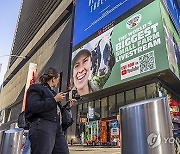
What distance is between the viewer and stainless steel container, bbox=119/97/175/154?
4.69 feet

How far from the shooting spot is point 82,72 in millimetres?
12375

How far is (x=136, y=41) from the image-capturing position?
936 cm

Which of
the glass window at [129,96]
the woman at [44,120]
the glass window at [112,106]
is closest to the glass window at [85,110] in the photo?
the glass window at [112,106]

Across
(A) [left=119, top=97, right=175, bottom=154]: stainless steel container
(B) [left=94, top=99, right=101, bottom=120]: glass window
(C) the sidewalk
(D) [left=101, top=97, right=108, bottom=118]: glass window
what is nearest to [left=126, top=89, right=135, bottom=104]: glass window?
(D) [left=101, top=97, right=108, bottom=118]: glass window

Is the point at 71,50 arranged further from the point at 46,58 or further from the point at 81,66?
the point at 46,58

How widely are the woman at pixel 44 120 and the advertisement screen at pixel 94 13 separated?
9.09 metres

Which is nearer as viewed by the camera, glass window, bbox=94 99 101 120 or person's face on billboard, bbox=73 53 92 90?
glass window, bbox=94 99 101 120

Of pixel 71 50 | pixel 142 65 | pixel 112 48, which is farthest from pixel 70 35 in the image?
pixel 142 65

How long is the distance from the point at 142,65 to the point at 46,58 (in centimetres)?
1101

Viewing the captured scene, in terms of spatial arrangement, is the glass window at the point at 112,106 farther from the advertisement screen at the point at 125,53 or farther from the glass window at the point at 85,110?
the glass window at the point at 85,110

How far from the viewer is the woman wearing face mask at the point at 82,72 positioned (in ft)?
38.3

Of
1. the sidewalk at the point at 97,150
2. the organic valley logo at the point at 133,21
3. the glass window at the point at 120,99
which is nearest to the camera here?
the sidewalk at the point at 97,150

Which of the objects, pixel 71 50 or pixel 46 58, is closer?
pixel 71 50

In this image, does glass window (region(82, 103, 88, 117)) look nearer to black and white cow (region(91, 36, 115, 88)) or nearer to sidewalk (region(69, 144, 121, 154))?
black and white cow (region(91, 36, 115, 88))
